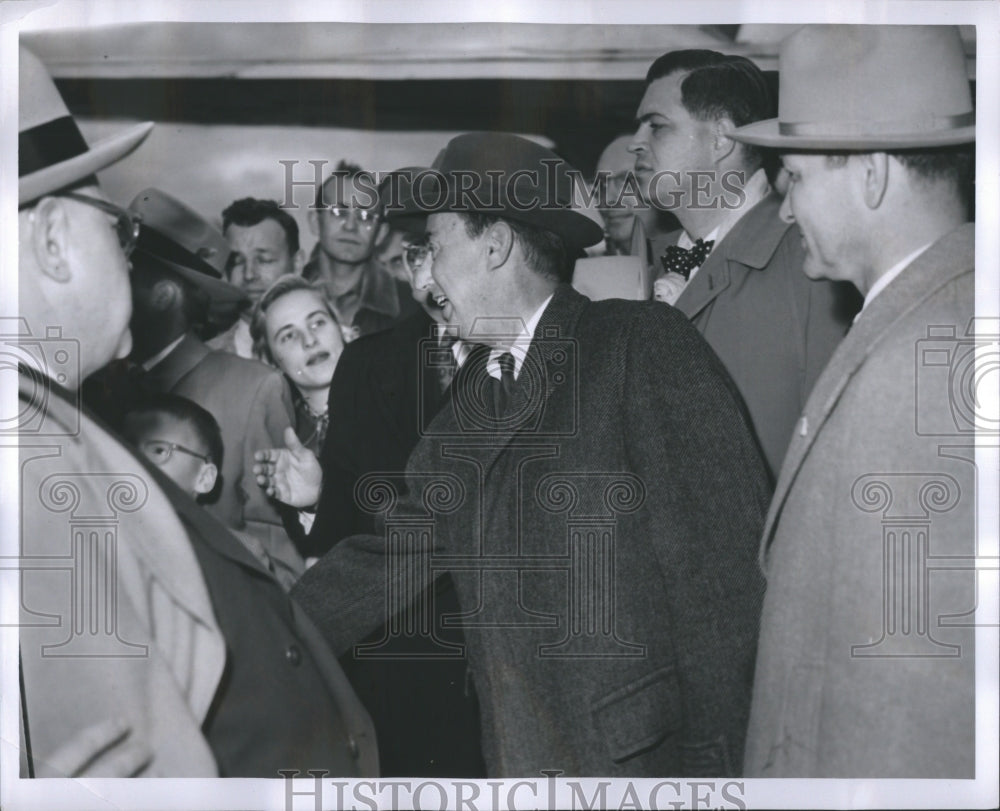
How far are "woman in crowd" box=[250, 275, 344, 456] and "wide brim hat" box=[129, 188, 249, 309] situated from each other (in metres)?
0.12

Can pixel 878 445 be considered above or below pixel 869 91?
below

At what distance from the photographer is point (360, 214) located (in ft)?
9.34


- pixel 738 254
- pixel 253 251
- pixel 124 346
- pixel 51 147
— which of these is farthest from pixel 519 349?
pixel 51 147

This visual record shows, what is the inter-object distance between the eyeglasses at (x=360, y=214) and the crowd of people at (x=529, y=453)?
0.02 m

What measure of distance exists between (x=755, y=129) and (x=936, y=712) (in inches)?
58.2

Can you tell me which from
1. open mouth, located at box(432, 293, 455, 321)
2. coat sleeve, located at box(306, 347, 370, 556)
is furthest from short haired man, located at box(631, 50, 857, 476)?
coat sleeve, located at box(306, 347, 370, 556)

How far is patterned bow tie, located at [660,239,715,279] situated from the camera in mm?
2840

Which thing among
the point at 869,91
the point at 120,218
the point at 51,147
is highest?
the point at 869,91

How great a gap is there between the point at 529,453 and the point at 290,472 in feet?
1.96

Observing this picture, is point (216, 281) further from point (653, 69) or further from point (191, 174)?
point (653, 69)

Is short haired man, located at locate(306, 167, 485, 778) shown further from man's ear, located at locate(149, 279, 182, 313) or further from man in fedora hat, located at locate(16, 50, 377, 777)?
man's ear, located at locate(149, 279, 182, 313)

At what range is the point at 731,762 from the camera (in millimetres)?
2791

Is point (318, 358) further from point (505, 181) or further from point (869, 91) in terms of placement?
point (869, 91)

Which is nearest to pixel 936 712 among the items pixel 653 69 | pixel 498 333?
pixel 498 333
